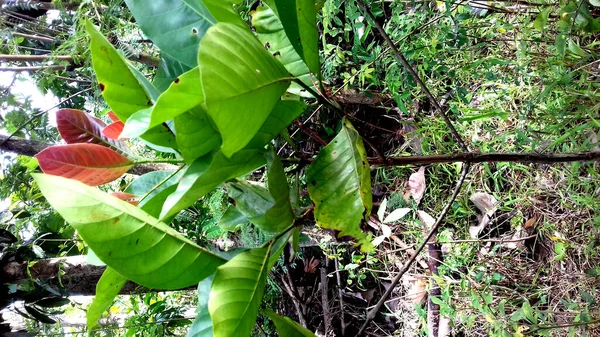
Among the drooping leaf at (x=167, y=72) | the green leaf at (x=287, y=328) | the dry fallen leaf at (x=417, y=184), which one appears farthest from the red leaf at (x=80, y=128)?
the dry fallen leaf at (x=417, y=184)

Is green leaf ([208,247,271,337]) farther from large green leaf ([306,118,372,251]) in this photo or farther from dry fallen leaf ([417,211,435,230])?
dry fallen leaf ([417,211,435,230])

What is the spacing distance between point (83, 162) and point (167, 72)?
0.56 feet

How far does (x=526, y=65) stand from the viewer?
1068 millimetres

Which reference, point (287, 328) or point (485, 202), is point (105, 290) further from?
point (485, 202)

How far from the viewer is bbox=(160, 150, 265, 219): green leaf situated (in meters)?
0.44

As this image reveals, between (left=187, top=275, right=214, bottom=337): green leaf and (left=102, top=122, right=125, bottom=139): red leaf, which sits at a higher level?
(left=102, top=122, right=125, bottom=139): red leaf

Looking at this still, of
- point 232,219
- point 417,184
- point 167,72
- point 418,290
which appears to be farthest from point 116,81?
point 418,290

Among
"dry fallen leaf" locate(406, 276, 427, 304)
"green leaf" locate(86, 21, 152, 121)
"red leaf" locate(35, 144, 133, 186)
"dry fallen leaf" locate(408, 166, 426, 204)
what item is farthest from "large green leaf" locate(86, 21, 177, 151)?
"dry fallen leaf" locate(406, 276, 427, 304)

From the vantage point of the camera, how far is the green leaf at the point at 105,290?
54cm

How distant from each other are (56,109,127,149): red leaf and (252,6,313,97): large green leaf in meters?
0.29

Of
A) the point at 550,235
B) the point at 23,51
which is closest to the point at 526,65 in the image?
the point at 550,235

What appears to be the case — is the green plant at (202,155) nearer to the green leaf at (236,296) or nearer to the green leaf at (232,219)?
the green leaf at (236,296)

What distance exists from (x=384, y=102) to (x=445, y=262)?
605 mm

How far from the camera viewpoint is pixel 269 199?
623 millimetres
